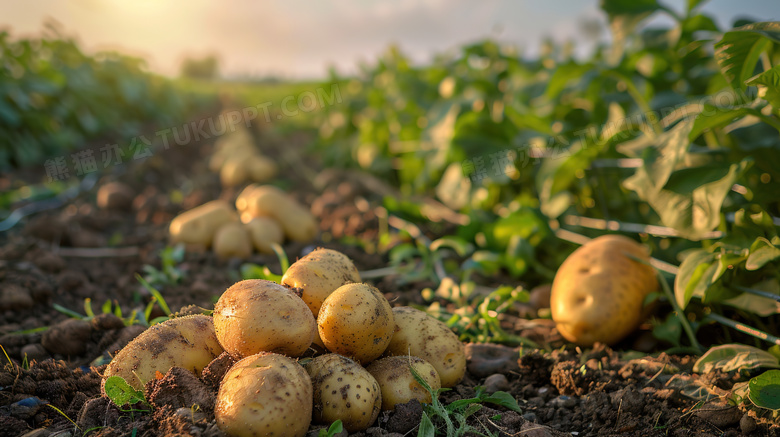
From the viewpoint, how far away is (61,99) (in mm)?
6457

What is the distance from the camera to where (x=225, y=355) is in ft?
4.27

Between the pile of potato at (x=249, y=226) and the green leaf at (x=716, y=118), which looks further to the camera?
the pile of potato at (x=249, y=226)

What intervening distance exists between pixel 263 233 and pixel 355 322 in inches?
72.1

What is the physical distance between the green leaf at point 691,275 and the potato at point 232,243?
217 centimetres

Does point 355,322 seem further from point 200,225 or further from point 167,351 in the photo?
point 200,225

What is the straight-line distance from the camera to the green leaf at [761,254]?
1517 mm

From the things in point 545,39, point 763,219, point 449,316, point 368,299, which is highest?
point 545,39

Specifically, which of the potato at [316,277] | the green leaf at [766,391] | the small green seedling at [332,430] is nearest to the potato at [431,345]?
the potato at [316,277]

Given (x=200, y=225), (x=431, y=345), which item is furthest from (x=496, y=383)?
(x=200, y=225)

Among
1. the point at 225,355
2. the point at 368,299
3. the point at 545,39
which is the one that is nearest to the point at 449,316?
the point at 368,299

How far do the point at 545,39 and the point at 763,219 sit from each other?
433cm

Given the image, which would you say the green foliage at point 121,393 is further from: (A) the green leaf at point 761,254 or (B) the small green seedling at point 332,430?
(A) the green leaf at point 761,254

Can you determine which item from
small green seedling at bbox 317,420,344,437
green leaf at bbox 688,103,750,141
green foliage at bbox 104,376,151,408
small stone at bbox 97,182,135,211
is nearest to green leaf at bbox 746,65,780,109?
green leaf at bbox 688,103,750,141

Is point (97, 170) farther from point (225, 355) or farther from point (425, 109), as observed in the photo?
point (225, 355)
